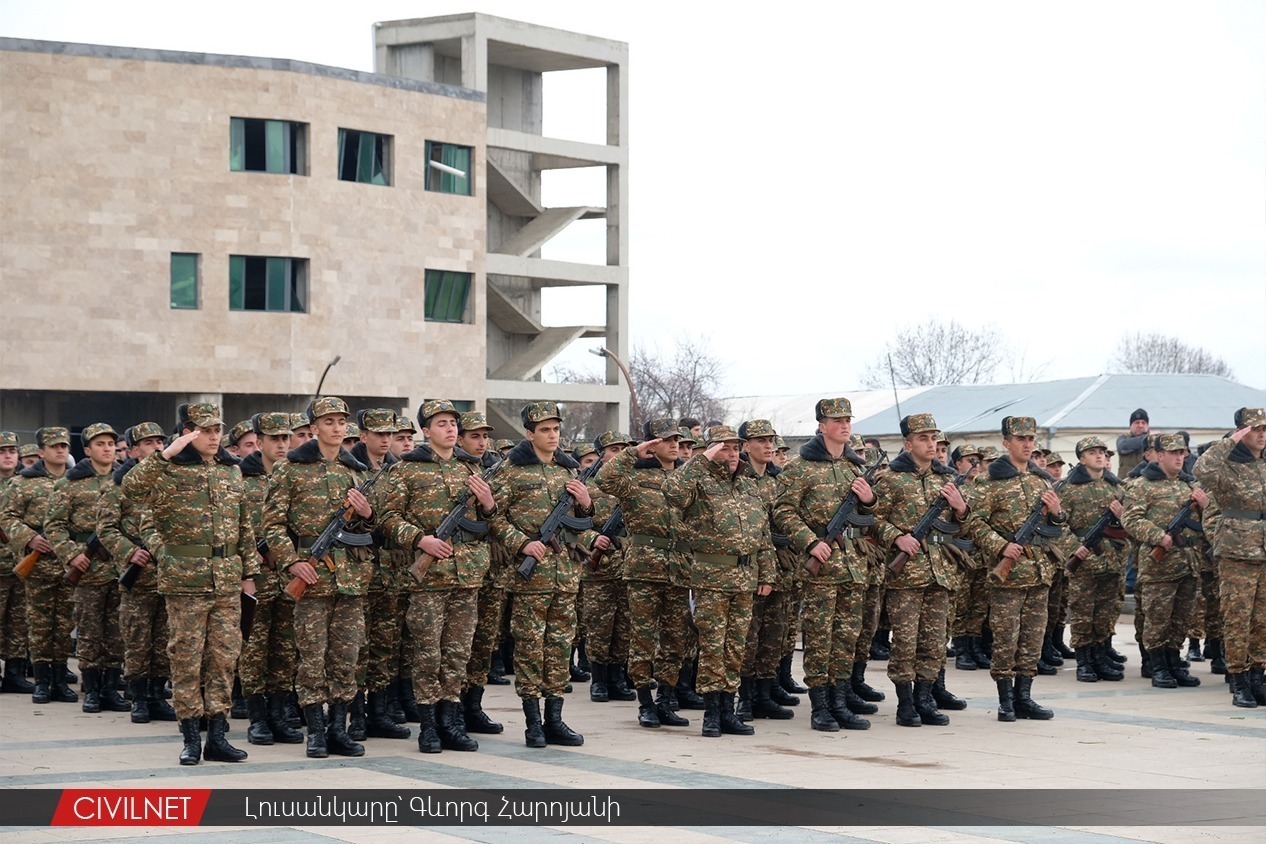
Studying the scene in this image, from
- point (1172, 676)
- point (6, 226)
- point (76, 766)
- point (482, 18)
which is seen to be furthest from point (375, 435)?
point (482, 18)

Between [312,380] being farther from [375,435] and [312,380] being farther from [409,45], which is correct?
[375,435]

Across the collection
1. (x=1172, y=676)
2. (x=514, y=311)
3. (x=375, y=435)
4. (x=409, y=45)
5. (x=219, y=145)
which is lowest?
(x=1172, y=676)

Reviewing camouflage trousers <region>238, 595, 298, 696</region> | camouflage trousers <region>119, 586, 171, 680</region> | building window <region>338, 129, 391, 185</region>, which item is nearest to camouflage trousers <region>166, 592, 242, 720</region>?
camouflage trousers <region>238, 595, 298, 696</region>

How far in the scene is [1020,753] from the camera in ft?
37.1

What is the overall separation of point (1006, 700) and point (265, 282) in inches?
1308

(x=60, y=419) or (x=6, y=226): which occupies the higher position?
(x=6, y=226)

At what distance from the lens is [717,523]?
12.1 m

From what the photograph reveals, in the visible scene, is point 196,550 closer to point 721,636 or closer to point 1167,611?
point 721,636

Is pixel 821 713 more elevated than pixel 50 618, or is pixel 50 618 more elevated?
pixel 50 618

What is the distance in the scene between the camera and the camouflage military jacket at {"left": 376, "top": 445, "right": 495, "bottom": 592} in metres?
11.2

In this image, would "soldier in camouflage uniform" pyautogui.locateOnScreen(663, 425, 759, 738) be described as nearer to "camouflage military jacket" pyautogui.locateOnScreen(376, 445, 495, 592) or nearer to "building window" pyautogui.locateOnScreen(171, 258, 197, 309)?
"camouflage military jacket" pyautogui.locateOnScreen(376, 445, 495, 592)

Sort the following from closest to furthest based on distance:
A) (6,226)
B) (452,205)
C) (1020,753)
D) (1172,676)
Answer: (1020,753), (1172,676), (6,226), (452,205)

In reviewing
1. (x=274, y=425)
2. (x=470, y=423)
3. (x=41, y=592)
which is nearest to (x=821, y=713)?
(x=470, y=423)

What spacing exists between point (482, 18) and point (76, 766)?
42.9m
